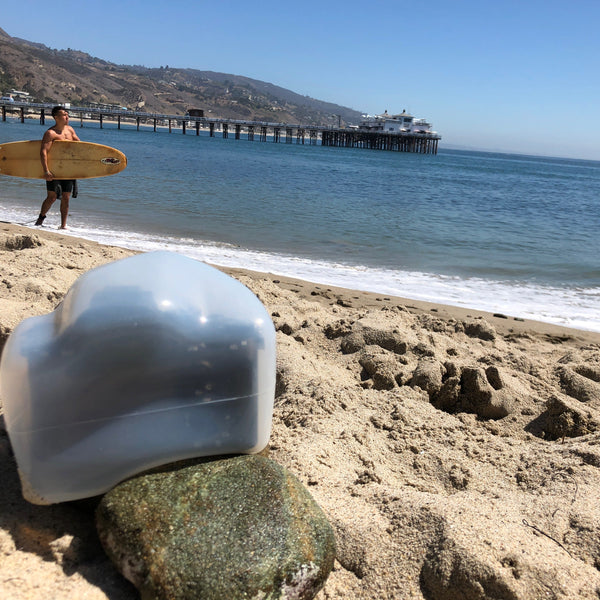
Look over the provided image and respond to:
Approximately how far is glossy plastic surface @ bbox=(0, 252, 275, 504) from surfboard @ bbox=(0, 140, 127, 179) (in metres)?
5.59

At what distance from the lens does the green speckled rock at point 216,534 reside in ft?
5.19

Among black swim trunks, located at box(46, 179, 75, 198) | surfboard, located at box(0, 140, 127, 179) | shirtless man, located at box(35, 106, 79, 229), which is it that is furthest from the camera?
black swim trunks, located at box(46, 179, 75, 198)

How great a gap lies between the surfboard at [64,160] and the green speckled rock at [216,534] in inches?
231

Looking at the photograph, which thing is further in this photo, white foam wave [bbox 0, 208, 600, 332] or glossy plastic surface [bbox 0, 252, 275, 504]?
white foam wave [bbox 0, 208, 600, 332]

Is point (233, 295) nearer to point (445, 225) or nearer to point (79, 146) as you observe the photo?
point (79, 146)

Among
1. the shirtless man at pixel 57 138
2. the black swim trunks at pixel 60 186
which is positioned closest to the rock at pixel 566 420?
the shirtless man at pixel 57 138

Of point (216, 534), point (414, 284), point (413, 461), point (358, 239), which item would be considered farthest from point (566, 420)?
point (358, 239)

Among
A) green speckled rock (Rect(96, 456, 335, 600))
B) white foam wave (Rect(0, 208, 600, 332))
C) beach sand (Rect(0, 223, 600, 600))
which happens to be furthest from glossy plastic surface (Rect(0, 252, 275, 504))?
white foam wave (Rect(0, 208, 600, 332))

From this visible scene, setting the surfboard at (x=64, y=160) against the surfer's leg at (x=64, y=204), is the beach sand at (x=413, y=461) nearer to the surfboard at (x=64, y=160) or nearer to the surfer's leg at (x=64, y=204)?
the surfboard at (x=64, y=160)

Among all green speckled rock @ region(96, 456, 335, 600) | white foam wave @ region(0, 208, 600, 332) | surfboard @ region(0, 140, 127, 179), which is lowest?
white foam wave @ region(0, 208, 600, 332)

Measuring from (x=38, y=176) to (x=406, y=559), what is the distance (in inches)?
267

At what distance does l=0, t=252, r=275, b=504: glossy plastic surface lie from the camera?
1.73 meters

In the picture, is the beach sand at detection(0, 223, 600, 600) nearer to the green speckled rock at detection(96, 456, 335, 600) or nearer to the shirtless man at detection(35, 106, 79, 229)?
the green speckled rock at detection(96, 456, 335, 600)

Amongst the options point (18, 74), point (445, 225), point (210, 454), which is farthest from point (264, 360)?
point (18, 74)
